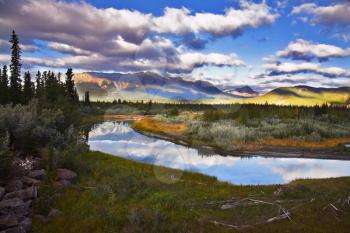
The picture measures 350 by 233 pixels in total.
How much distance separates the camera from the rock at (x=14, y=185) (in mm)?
11555

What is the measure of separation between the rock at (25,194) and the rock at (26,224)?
55.4 inches

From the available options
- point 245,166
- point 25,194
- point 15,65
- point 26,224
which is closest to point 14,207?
point 26,224

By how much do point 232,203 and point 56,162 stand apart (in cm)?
833

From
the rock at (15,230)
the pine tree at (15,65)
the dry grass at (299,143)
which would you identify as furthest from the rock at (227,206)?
the pine tree at (15,65)

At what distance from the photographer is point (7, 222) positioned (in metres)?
9.34

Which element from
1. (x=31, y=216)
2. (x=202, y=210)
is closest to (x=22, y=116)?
(x=31, y=216)

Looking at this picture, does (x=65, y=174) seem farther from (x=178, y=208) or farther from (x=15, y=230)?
(x=178, y=208)

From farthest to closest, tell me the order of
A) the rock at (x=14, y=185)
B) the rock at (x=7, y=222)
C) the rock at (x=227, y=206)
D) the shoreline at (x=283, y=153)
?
the shoreline at (x=283, y=153), the rock at (x=227, y=206), the rock at (x=14, y=185), the rock at (x=7, y=222)

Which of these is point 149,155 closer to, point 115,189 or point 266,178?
point 266,178

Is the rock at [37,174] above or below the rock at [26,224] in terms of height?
above

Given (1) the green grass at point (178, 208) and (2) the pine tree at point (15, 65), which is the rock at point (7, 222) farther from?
(2) the pine tree at point (15, 65)

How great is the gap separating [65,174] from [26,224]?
5.28 metres

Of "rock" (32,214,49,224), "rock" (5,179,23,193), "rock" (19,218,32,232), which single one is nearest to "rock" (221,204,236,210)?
"rock" (32,214,49,224)

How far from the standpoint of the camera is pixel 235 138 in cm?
4234
